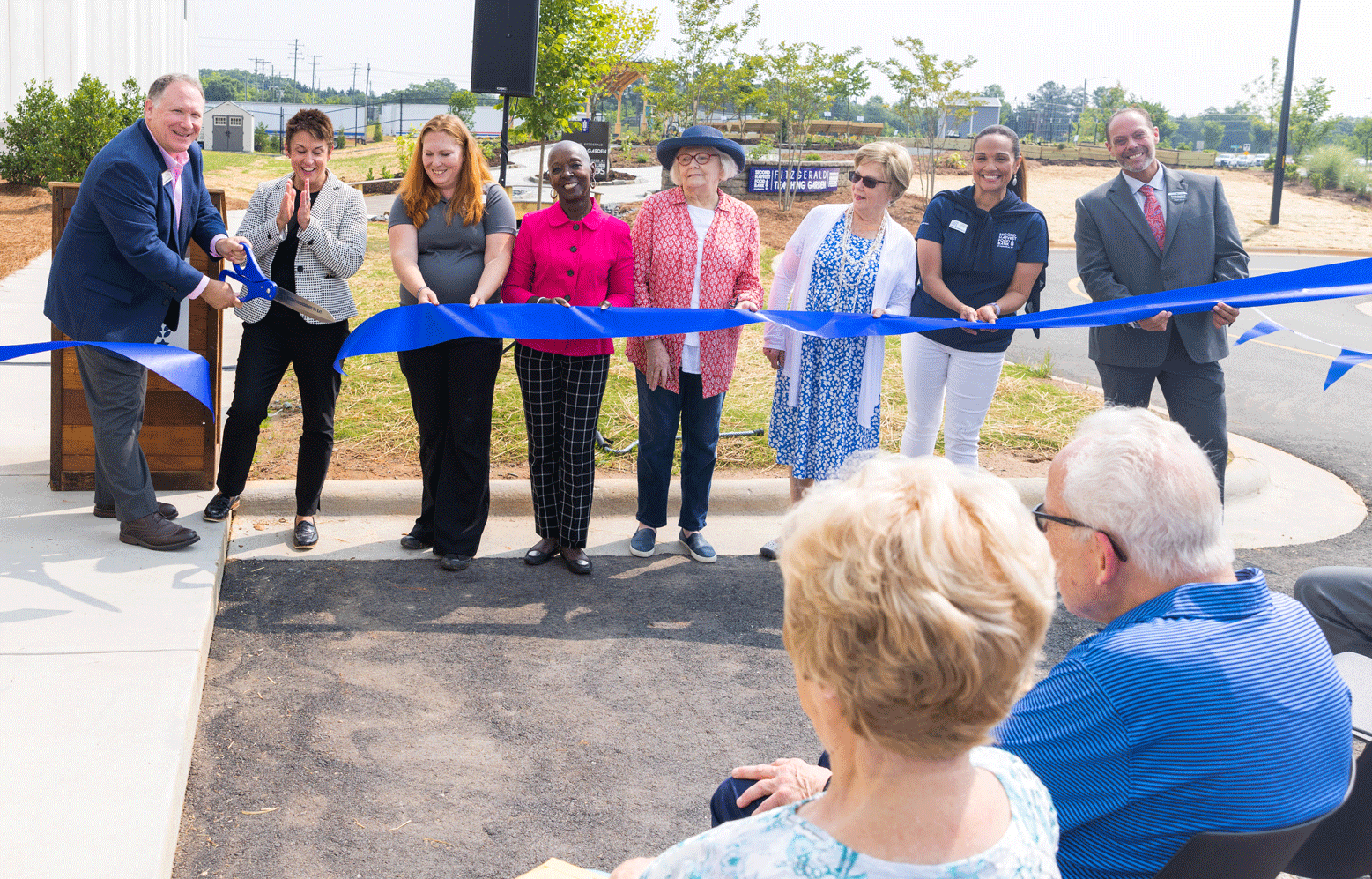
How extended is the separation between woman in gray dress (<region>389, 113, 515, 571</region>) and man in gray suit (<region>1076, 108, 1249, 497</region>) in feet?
9.24

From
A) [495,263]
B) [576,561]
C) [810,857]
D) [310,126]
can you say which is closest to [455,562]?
[576,561]

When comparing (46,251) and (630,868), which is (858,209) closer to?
(630,868)

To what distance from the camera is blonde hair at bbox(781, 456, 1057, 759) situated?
1407mm

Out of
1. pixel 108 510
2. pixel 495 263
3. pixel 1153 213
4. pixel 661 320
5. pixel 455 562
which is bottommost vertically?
pixel 455 562

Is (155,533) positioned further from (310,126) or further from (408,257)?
(310,126)

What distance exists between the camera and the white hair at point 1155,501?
2.08 metres

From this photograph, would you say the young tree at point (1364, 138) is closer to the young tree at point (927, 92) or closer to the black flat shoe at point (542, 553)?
the young tree at point (927, 92)

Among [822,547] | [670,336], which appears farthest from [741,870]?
[670,336]

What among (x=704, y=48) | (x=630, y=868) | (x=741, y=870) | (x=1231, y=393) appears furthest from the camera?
(x=704, y=48)

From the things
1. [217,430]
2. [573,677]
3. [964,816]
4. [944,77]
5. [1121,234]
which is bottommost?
[573,677]

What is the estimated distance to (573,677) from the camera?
4.20 metres

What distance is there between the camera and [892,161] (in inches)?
198

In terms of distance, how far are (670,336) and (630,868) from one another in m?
3.57

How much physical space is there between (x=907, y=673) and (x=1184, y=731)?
2.29 feet
